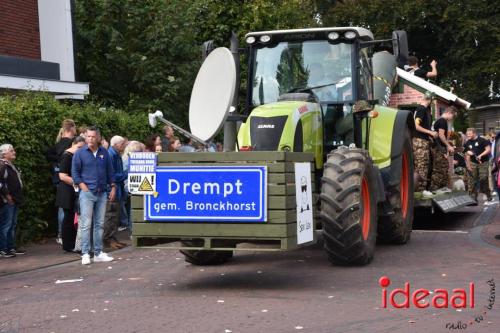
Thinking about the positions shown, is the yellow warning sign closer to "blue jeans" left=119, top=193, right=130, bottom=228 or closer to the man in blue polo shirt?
the man in blue polo shirt

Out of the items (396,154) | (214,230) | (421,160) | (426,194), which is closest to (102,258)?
(214,230)

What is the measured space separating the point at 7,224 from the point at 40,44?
867 centimetres

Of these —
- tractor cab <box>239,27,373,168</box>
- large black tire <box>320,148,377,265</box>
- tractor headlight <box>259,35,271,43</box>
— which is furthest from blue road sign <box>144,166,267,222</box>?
tractor headlight <box>259,35,271,43</box>

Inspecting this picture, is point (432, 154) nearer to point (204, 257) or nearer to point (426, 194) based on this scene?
point (426, 194)

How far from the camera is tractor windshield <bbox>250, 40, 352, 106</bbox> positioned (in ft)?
34.9

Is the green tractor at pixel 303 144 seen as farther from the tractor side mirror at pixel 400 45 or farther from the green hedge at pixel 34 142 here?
the green hedge at pixel 34 142

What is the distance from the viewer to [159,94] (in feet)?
67.7

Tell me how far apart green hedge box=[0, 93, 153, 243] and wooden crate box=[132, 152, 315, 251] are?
478 centimetres

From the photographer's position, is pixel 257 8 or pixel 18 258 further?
pixel 257 8

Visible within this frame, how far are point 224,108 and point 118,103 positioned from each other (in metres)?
12.4

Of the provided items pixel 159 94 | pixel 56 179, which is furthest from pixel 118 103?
pixel 56 179

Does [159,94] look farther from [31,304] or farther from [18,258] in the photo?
[31,304]

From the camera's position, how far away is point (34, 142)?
42.8 feet

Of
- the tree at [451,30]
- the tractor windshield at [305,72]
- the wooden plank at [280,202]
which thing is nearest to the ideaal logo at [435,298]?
the wooden plank at [280,202]
